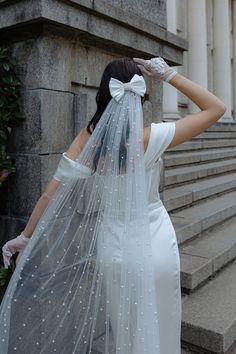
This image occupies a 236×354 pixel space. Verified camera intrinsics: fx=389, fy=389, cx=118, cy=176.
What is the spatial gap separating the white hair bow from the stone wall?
869 millimetres

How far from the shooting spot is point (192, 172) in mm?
5883

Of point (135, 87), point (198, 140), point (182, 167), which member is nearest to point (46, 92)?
point (135, 87)

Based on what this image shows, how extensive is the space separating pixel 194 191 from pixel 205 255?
62.5 inches

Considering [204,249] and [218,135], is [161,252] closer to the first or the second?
[204,249]

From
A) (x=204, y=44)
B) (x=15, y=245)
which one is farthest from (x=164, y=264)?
(x=204, y=44)

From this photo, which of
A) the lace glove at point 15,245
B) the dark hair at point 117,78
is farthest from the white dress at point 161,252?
the lace glove at point 15,245

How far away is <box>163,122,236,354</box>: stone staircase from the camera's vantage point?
270cm

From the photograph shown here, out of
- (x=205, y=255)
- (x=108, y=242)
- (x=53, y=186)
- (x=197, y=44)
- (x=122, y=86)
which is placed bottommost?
(x=205, y=255)

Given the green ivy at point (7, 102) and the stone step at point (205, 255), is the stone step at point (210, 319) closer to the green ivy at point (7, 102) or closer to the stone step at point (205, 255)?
the stone step at point (205, 255)

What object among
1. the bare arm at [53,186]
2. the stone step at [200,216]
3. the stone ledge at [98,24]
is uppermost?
the stone ledge at [98,24]

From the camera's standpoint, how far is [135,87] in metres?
1.82

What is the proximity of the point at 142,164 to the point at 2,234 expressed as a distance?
4.58 feet

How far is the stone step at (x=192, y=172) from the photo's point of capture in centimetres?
535

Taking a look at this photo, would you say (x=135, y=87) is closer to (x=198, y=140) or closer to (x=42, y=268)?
(x=42, y=268)
